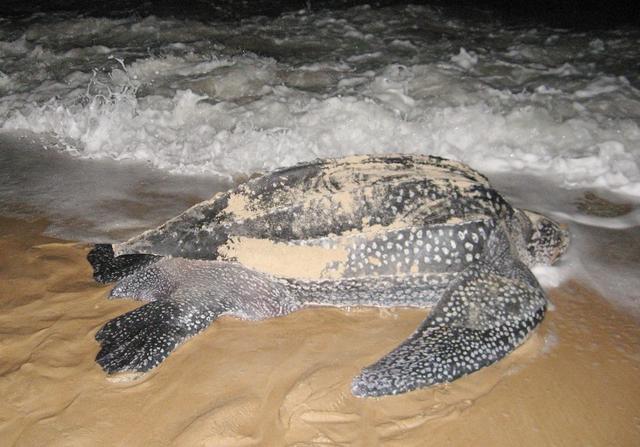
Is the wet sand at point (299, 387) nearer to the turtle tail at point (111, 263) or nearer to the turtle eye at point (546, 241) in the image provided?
the turtle tail at point (111, 263)

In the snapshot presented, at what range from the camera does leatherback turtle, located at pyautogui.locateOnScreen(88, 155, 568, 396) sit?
218 centimetres

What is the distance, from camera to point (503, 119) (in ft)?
14.4

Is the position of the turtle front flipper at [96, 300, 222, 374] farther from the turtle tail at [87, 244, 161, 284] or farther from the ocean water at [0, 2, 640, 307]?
the ocean water at [0, 2, 640, 307]

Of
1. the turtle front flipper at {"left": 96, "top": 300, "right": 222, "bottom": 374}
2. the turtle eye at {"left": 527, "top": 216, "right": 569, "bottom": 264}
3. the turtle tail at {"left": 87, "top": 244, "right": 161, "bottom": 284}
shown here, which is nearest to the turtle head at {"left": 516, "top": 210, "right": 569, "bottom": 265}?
the turtle eye at {"left": 527, "top": 216, "right": 569, "bottom": 264}

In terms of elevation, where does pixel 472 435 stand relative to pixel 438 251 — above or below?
below

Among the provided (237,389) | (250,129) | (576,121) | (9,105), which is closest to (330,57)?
(250,129)

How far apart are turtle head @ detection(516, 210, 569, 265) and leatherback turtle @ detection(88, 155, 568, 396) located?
0.23m

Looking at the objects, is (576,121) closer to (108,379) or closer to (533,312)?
(533,312)

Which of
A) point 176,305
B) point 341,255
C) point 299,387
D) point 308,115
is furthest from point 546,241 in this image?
point 308,115

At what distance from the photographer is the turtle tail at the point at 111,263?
2.54 metres

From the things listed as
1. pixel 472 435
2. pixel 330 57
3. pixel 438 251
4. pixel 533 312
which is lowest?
pixel 472 435

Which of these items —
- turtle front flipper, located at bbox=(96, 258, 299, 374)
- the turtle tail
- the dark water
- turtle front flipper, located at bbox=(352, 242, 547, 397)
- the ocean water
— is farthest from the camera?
the dark water

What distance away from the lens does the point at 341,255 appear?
7.40 feet

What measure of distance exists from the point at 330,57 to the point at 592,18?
5.37 m
